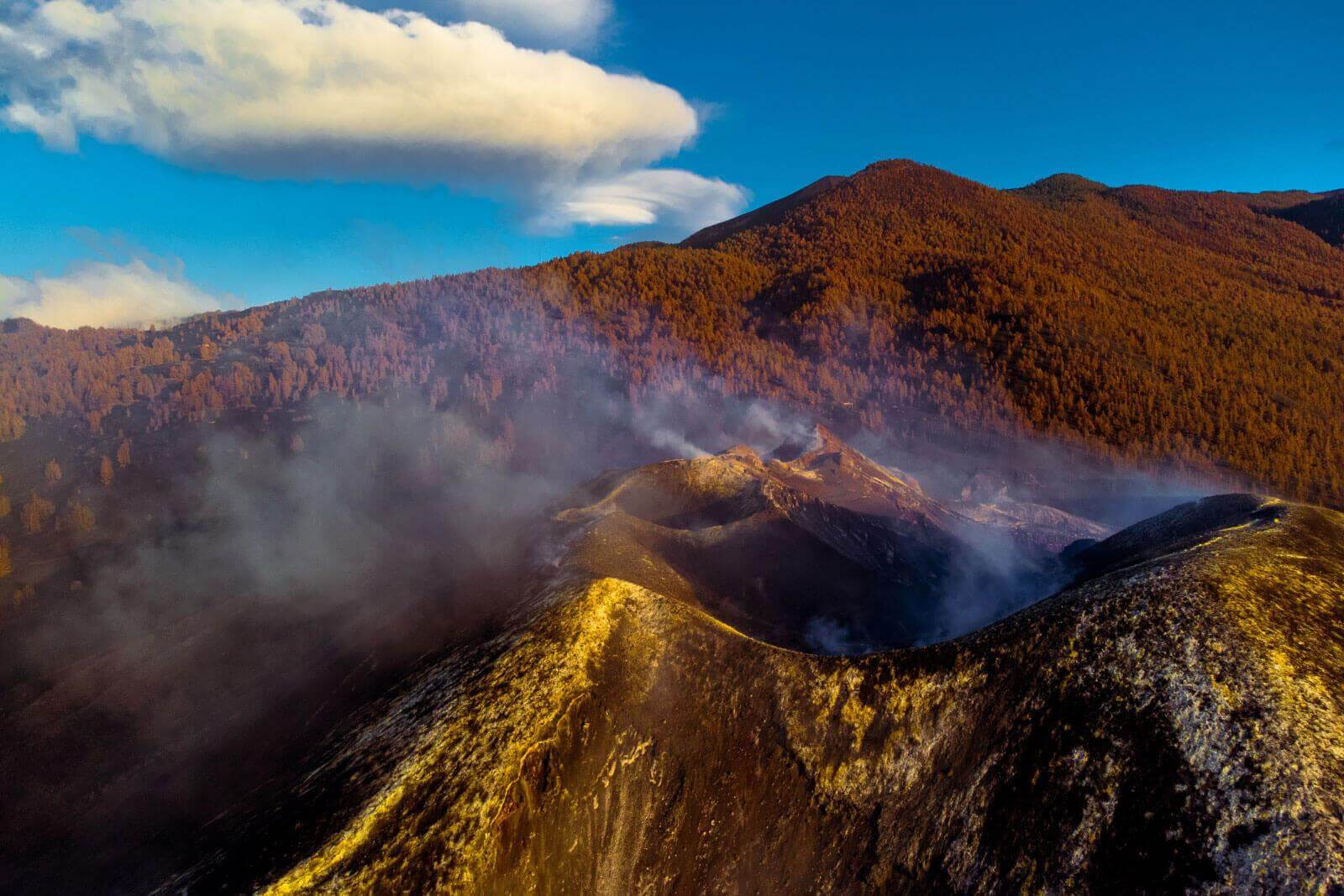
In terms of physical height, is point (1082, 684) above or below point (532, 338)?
below

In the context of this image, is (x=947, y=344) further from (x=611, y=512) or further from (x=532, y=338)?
(x=611, y=512)

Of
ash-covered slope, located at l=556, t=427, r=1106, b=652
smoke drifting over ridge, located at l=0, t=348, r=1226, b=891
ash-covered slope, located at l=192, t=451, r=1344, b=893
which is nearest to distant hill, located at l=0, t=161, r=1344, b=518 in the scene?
smoke drifting over ridge, located at l=0, t=348, r=1226, b=891

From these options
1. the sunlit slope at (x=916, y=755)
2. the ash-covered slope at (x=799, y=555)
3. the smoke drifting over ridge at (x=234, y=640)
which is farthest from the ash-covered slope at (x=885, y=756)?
the ash-covered slope at (x=799, y=555)

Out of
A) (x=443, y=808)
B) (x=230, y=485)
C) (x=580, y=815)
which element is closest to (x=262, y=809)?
(x=443, y=808)

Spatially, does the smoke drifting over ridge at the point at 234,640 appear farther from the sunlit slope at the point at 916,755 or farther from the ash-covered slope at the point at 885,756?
the sunlit slope at the point at 916,755

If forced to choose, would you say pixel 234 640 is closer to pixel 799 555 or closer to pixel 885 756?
pixel 799 555

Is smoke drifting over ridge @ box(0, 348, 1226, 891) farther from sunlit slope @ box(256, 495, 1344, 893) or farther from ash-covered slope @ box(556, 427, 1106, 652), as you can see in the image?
sunlit slope @ box(256, 495, 1344, 893)
